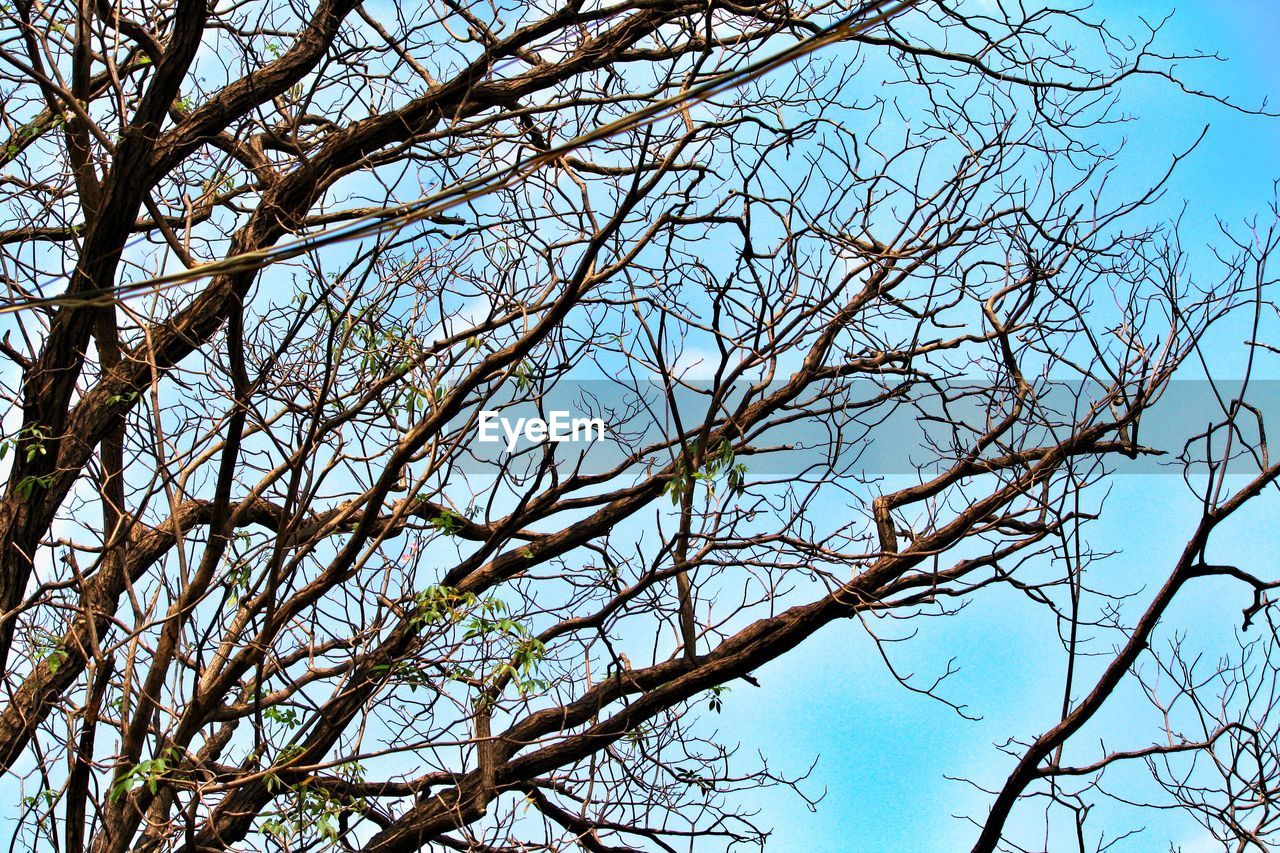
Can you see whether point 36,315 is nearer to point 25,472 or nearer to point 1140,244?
point 25,472

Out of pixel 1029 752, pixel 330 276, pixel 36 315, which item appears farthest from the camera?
pixel 36 315

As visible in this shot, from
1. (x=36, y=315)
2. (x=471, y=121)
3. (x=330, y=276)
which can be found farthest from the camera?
(x=471, y=121)

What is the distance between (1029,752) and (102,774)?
3.30 m

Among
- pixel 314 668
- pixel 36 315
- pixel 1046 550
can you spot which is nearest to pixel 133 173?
pixel 36 315

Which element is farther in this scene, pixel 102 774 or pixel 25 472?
pixel 25 472

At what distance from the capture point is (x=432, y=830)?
15.6 feet

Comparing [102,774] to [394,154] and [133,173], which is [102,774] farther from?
[394,154]

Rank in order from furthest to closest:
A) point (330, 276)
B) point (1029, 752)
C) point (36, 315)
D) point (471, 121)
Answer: point (471, 121), point (36, 315), point (330, 276), point (1029, 752)

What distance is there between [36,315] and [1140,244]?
175 inches

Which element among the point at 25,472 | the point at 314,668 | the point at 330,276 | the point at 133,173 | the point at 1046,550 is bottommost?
the point at 314,668

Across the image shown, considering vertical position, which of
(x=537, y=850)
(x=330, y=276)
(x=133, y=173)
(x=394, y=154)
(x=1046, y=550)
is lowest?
(x=537, y=850)

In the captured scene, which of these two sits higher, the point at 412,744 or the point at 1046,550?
the point at 1046,550

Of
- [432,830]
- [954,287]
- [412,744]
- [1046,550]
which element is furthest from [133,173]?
[1046,550]

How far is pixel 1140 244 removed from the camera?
16.9 ft
